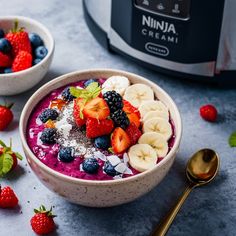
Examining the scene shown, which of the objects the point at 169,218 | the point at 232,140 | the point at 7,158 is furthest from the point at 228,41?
the point at 7,158

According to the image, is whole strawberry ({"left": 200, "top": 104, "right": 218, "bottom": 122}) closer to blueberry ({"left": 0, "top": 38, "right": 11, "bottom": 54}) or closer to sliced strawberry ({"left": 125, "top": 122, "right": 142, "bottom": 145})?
sliced strawberry ({"left": 125, "top": 122, "right": 142, "bottom": 145})

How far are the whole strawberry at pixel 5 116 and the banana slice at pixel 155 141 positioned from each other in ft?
1.12

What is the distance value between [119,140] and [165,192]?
17 centimetres

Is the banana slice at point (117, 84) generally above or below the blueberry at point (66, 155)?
above

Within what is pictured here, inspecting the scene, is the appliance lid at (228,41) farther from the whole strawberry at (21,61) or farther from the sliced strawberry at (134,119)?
the whole strawberry at (21,61)

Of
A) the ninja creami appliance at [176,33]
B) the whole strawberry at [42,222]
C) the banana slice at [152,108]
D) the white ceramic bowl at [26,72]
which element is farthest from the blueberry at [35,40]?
the whole strawberry at [42,222]

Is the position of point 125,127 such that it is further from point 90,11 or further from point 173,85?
point 90,11

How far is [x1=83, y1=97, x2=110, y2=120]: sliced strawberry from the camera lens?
110cm

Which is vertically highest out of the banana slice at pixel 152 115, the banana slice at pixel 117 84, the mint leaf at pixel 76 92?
the mint leaf at pixel 76 92

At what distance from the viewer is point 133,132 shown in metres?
1.12

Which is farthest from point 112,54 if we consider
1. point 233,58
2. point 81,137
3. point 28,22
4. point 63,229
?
point 63,229

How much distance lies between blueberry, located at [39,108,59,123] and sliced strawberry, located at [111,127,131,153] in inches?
5.6

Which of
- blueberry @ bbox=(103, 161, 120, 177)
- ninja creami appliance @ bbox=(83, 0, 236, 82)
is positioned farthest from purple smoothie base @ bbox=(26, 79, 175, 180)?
ninja creami appliance @ bbox=(83, 0, 236, 82)

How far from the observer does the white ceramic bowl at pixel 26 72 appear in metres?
1.34
